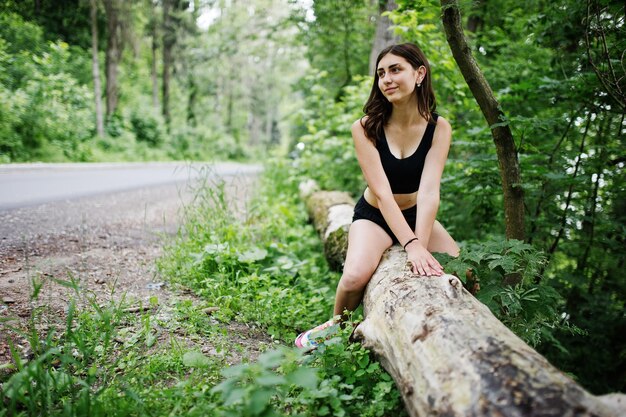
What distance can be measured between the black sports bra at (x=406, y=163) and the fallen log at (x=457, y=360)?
2.77 ft

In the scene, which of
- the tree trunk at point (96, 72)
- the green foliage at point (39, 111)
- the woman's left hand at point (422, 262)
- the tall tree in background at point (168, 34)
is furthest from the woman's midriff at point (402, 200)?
the tall tree in background at point (168, 34)

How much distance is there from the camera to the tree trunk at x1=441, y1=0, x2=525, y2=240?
8.50 feet

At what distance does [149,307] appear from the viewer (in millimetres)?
2836

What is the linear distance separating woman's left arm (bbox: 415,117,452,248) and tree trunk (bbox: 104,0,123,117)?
17.5m

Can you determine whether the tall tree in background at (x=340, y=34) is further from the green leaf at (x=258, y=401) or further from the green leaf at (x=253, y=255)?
the green leaf at (x=258, y=401)

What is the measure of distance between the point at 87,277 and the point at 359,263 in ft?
7.02

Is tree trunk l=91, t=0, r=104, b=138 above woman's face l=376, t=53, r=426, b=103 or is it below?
above

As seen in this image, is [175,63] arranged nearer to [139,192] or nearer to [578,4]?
[139,192]

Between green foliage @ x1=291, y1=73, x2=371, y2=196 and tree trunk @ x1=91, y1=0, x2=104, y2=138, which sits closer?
green foliage @ x1=291, y1=73, x2=371, y2=196

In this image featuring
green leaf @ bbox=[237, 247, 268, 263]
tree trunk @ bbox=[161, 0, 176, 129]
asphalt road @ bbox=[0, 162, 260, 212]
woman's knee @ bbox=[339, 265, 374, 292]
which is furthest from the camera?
tree trunk @ bbox=[161, 0, 176, 129]

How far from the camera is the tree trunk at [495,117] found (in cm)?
259

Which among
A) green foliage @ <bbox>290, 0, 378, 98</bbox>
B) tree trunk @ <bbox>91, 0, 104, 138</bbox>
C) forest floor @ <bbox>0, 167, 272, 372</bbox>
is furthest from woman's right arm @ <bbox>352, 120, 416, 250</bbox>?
tree trunk @ <bbox>91, 0, 104, 138</bbox>

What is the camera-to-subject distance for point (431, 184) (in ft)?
8.91

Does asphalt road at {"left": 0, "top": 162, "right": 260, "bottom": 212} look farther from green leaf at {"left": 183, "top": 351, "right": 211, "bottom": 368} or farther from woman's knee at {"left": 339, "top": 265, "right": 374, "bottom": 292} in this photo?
green leaf at {"left": 183, "top": 351, "right": 211, "bottom": 368}
